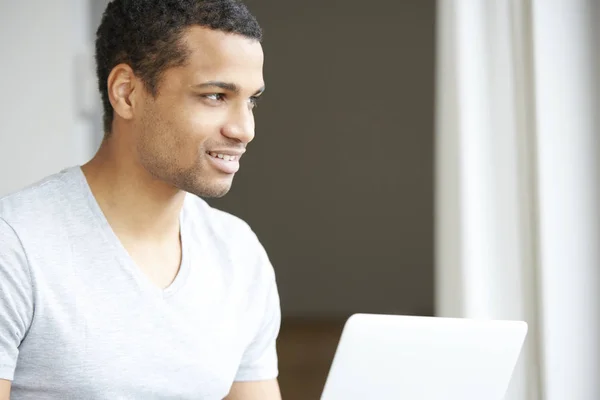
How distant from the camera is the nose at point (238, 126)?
4.33 feet

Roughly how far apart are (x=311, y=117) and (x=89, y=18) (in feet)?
11.4

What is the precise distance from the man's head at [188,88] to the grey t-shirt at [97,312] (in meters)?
0.14

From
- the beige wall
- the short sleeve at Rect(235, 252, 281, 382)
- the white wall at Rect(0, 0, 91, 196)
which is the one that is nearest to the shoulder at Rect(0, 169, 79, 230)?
the short sleeve at Rect(235, 252, 281, 382)

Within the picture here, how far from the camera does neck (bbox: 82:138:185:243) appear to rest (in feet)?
4.50

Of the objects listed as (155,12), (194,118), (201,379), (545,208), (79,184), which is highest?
(155,12)

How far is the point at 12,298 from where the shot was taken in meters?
1.21

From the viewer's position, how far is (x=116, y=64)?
1411mm

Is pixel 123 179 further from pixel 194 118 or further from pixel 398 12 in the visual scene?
pixel 398 12

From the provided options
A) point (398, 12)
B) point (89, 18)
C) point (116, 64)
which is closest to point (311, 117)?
point (398, 12)

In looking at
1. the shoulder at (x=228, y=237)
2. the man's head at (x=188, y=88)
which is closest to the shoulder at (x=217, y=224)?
the shoulder at (x=228, y=237)

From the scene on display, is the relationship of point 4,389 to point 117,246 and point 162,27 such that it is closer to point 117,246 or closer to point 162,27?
point 117,246

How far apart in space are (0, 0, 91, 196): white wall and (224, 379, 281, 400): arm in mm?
1264

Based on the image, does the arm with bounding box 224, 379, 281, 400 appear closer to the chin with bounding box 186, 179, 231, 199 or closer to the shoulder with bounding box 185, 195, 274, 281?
the shoulder with bounding box 185, 195, 274, 281

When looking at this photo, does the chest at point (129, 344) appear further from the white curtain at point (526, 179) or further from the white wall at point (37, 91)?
the white wall at point (37, 91)
